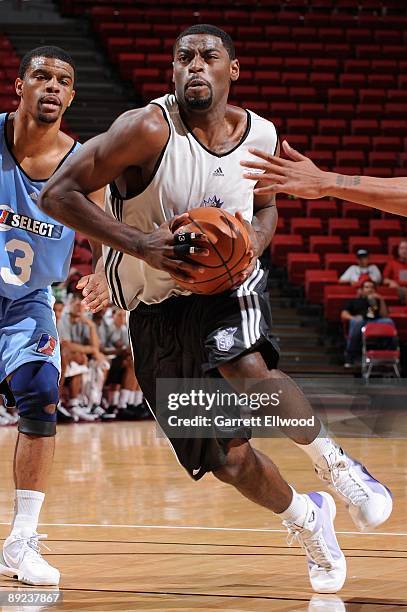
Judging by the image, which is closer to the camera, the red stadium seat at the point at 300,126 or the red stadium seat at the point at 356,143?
the red stadium seat at the point at 356,143

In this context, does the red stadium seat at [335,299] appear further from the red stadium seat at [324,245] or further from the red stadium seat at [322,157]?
the red stadium seat at [322,157]

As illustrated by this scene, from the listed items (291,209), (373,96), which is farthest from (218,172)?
(373,96)

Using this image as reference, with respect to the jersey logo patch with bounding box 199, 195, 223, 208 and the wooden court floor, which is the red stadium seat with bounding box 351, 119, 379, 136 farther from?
the jersey logo patch with bounding box 199, 195, 223, 208

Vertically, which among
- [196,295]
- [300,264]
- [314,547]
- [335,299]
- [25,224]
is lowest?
[335,299]

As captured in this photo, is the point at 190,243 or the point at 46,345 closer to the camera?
the point at 190,243

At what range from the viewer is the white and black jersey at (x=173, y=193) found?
11.6 ft

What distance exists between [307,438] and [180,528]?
1605 mm

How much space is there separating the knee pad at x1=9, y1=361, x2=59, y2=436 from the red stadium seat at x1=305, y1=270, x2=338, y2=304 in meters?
9.57

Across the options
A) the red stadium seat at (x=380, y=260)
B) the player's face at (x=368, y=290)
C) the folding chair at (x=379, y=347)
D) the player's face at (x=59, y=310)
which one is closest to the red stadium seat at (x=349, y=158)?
the red stadium seat at (x=380, y=260)

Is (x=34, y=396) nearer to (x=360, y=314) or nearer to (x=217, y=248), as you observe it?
(x=217, y=248)

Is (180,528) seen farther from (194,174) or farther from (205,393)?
(194,174)

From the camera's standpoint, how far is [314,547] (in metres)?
3.76

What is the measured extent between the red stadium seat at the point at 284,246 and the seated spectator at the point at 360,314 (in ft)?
6.86

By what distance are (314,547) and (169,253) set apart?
125cm
